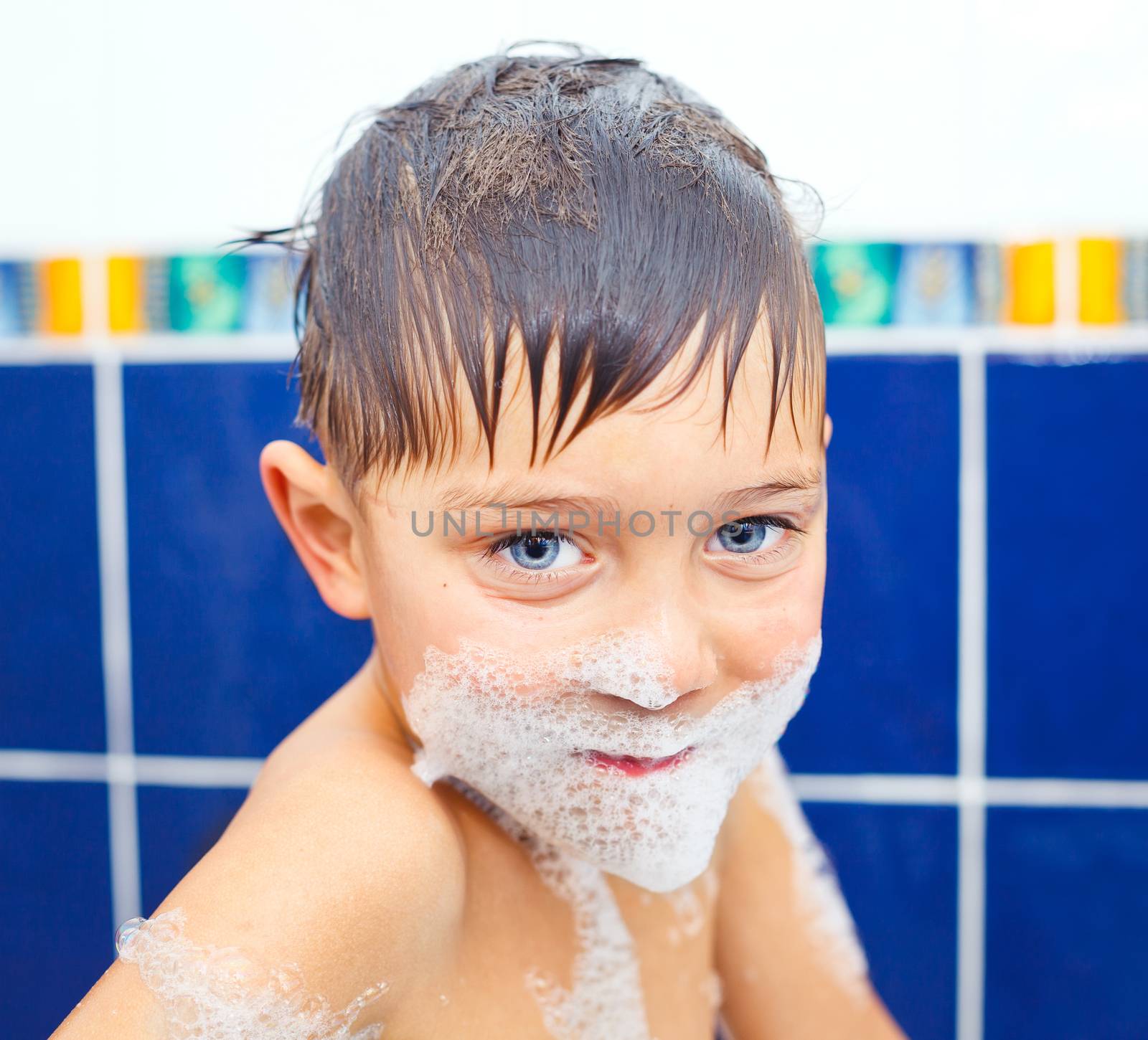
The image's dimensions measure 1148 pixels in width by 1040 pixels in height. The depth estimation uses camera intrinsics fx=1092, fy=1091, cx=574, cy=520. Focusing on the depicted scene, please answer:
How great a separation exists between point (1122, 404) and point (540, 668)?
0.70 m

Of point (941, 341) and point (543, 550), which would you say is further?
point (941, 341)

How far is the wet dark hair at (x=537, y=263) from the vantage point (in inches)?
23.6

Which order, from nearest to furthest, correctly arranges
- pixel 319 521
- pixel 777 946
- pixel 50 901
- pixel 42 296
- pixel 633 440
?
pixel 633 440 < pixel 319 521 < pixel 777 946 < pixel 42 296 < pixel 50 901

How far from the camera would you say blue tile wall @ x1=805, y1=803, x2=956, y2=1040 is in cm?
110

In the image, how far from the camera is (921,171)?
3.27 ft

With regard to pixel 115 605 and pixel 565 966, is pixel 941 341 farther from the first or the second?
pixel 115 605

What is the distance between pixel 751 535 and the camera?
0.67 m

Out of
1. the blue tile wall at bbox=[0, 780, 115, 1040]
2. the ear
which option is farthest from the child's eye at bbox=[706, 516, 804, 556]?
the blue tile wall at bbox=[0, 780, 115, 1040]

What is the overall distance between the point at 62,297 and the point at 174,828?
0.56 meters

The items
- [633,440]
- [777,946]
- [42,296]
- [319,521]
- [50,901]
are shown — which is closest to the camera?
[633,440]

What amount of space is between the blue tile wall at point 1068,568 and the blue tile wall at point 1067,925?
58mm

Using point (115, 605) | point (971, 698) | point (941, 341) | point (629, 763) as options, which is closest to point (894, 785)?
point (971, 698)

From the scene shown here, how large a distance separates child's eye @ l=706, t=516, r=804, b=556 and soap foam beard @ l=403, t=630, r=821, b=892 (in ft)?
0.22

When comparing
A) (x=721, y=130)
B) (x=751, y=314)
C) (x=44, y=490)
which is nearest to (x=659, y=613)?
(x=751, y=314)
